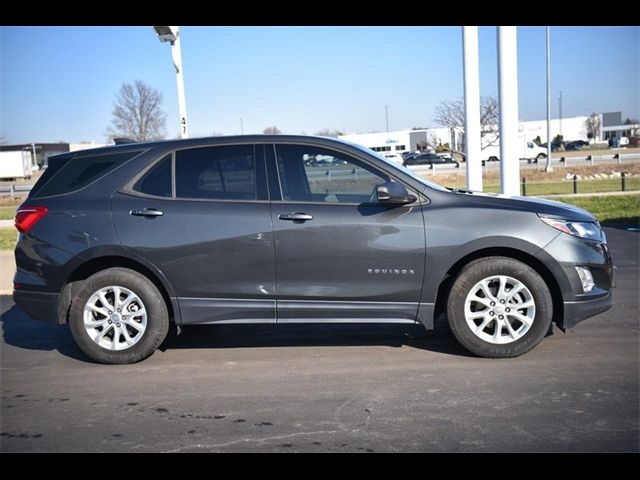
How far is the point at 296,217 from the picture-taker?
541cm

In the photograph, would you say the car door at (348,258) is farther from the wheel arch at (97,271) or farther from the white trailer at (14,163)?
the white trailer at (14,163)

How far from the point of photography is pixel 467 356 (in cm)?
550

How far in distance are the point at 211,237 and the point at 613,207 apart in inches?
502

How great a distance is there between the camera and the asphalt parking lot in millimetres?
3969

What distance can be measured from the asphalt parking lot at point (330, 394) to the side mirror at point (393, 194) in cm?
133

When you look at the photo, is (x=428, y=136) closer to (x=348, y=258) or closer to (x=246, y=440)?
(x=348, y=258)

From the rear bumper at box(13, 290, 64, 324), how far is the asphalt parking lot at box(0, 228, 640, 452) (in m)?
0.45

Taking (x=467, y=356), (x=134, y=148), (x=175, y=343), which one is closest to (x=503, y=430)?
(x=467, y=356)

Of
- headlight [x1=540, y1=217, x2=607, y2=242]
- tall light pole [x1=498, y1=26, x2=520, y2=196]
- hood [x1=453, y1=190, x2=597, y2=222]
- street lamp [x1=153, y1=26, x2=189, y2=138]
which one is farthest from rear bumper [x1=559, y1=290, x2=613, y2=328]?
street lamp [x1=153, y1=26, x2=189, y2=138]

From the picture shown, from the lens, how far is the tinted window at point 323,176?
5.55 meters

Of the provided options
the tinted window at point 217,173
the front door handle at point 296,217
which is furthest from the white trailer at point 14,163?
the front door handle at point 296,217

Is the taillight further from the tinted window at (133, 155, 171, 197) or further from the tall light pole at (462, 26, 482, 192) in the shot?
the tall light pole at (462, 26, 482, 192)

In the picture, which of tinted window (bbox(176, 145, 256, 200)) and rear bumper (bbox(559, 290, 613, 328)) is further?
tinted window (bbox(176, 145, 256, 200))
